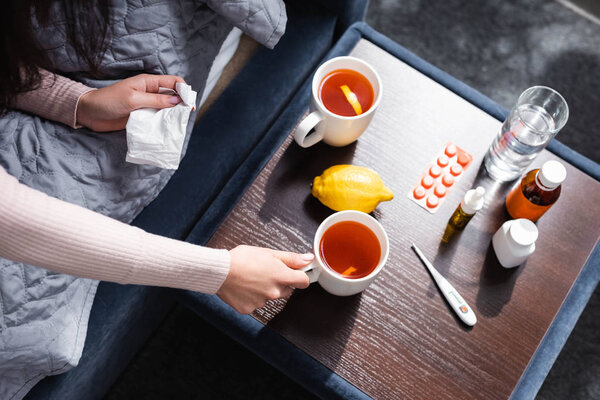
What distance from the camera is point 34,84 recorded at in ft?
2.80

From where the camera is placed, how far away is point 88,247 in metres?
0.74

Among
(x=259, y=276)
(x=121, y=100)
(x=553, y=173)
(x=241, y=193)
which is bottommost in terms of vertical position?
(x=241, y=193)

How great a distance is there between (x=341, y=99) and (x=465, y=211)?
29 centimetres

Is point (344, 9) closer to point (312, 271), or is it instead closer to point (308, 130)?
point (308, 130)

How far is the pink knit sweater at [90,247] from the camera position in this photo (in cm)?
71

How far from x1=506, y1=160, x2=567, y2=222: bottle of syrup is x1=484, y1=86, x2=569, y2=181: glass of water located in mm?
45

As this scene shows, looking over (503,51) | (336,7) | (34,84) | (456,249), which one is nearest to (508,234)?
(456,249)

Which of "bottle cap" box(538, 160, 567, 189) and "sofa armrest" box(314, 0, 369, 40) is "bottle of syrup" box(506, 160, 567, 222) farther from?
"sofa armrest" box(314, 0, 369, 40)

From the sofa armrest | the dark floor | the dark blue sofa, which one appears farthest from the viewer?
the dark floor

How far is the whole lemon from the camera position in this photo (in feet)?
2.87

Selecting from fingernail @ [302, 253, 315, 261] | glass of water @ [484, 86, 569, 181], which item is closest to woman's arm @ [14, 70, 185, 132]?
fingernail @ [302, 253, 315, 261]

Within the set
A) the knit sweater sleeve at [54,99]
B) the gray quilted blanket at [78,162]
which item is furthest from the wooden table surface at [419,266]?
the knit sweater sleeve at [54,99]

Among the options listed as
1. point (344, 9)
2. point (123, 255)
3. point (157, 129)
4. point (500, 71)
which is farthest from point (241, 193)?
point (500, 71)

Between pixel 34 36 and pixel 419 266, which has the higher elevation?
pixel 34 36
